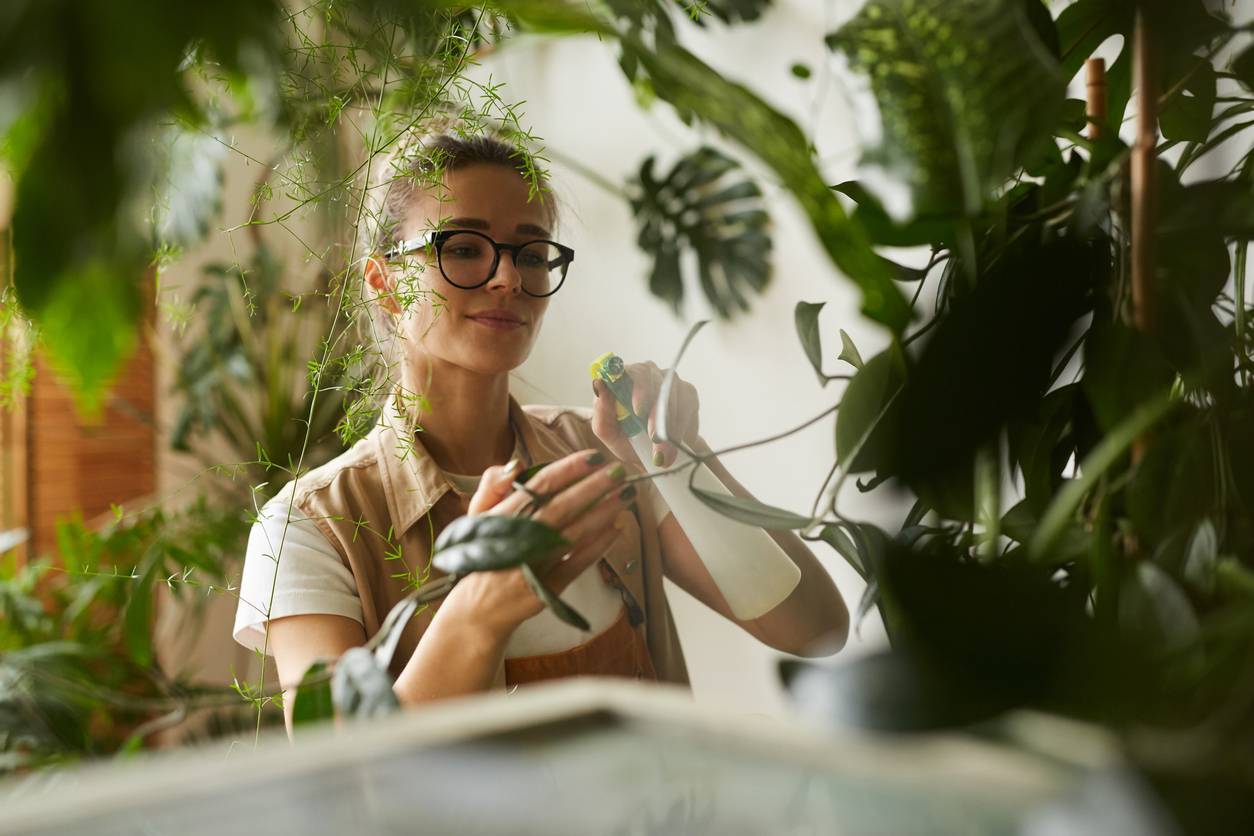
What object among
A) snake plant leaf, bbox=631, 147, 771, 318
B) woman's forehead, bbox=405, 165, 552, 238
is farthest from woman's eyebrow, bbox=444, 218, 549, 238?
snake plant leaf, bbox=631, 147, 771, 318

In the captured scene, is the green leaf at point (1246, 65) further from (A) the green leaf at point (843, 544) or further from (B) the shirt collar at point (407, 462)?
(B) the shirt collar at point (407, 462)

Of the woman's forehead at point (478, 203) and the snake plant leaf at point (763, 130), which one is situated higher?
the woman's forehead at point (478, 203)

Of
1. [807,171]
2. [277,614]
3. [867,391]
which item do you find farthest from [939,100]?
[277,614]

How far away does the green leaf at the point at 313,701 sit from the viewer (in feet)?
1.37

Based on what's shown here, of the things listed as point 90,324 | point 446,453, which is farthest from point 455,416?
point 90,324

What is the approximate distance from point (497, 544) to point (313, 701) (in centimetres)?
10

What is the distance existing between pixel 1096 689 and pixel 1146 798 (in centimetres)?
5

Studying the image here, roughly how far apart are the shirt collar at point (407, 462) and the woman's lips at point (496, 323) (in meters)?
0.10

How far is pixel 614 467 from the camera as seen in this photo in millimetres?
560

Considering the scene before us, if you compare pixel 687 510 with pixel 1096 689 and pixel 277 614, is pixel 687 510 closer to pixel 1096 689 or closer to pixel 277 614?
pixel 277 614

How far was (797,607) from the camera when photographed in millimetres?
1028

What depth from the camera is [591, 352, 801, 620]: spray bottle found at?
92 centimetres

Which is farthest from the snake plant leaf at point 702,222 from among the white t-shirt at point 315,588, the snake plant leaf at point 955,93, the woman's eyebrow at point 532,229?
the snake plant leaf at point 955,93

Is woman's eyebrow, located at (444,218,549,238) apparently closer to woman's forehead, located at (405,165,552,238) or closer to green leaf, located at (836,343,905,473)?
woman's forehead, located at (405,165,552,238)
